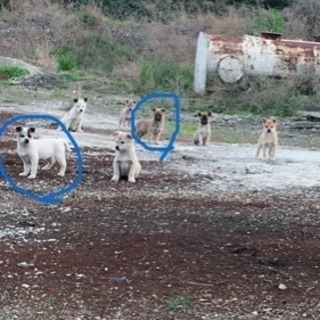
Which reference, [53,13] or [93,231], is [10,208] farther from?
[53,13]

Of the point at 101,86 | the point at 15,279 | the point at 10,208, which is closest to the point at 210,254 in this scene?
the point at 15,279

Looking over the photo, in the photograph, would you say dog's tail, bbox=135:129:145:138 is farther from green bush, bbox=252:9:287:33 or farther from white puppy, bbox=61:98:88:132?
green bush, bbox=252:9:287:33

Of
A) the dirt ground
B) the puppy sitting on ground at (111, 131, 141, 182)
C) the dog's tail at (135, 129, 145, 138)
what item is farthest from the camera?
the dog's tail at (135, 129, 145, 138)

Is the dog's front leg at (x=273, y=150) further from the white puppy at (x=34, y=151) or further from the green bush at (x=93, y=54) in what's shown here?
the green bush at (x=93, y=54)

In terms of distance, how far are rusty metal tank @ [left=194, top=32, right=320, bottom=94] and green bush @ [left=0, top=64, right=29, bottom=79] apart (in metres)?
6.41

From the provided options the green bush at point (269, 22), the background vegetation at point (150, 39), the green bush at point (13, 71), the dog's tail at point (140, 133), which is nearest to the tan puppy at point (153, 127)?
the dog's tail at point (140, 133)

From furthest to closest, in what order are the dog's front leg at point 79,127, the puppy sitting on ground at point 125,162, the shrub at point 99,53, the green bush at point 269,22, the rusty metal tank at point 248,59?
the green bush at point 269,22 → the shrub at point 99,53 → the rusty metal tank at point 248,59 → the dog's front leg at point 79,127 → the puppy sitting on ground at point 125,162

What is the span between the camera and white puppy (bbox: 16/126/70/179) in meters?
11.9

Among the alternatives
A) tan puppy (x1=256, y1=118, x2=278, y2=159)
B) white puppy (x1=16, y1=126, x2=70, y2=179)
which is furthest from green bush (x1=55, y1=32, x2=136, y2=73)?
white puppy (x1=16, y1=126, x2=70, y2=179)

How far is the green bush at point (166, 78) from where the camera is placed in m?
26.3

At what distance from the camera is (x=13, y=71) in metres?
29.2

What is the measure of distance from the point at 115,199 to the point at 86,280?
330cm

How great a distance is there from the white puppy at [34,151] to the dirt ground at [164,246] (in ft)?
0.66

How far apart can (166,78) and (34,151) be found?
1532 cm
